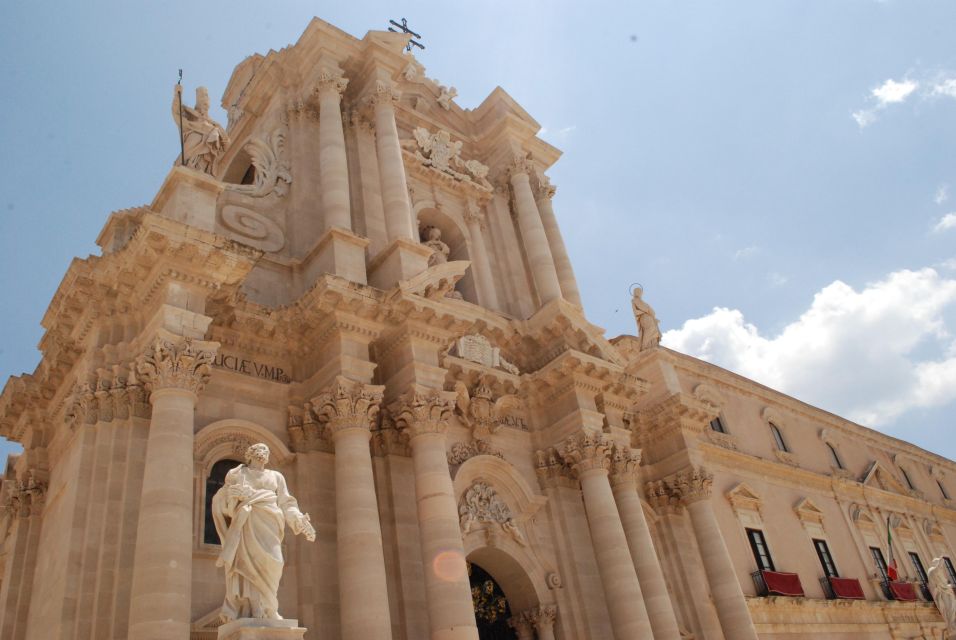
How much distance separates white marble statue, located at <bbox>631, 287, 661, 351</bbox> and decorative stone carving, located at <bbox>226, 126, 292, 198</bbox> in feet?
35.3

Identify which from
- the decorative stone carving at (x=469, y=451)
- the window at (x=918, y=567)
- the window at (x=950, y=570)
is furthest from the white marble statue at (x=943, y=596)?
the decorative stone carving at (x=469, y=451)

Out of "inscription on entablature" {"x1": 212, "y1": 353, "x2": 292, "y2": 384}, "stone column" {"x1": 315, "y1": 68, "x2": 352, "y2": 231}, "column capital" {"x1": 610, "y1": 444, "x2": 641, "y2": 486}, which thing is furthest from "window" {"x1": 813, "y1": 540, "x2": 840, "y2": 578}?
"inscription on entablature" {"x1": 212, "y1": 353, "x2": 292, "y2": 384}

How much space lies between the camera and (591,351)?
19234mm

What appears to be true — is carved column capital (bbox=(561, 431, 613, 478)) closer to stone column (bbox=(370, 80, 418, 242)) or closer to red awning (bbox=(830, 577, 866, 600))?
stone column (bbox=(370, 80, 418, 242))

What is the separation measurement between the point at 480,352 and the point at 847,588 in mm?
16702

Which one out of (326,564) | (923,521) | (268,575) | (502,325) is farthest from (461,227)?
(923,521)

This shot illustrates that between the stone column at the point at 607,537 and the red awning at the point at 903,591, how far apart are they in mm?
16516

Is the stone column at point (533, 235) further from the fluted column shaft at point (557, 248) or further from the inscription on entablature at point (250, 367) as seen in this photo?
the inscription on entablature at point (250, 367)

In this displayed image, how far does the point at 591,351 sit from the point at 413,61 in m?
10.4

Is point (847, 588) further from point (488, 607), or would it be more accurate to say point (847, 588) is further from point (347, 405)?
point (347, 405)

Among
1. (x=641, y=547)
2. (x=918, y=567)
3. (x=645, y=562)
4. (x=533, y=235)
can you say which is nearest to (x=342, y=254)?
(x=533, y=235)

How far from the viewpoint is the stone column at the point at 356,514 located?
478 inches

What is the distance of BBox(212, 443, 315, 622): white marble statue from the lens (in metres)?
9.15

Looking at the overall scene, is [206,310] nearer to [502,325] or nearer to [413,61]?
[502,325]
